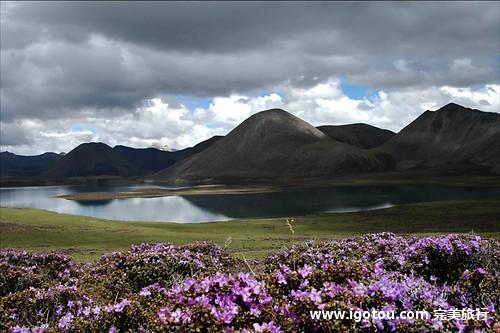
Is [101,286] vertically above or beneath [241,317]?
beneath

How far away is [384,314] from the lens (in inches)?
180

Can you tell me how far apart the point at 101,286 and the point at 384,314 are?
6917 millimetres

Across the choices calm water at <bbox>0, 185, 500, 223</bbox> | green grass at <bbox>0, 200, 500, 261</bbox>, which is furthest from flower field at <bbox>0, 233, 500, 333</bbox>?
calm water at <bbox>0, 185, 500, 223</bbox>

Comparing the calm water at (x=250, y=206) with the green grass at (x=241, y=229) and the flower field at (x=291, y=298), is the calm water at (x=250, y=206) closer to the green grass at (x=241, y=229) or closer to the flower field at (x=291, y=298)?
the green grass at (x=241, y=229)

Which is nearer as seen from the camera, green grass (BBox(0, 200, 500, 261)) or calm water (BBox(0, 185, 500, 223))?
green grass (BBox(0, 200, 500, 261))

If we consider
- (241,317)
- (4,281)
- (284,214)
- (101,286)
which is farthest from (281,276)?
(284,214)

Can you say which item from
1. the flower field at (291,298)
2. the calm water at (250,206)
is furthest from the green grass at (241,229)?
the calm water at (250,206)

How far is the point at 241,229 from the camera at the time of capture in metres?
47.2

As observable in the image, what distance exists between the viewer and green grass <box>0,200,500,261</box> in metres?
32.9

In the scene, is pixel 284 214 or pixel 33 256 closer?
pixel 33 256

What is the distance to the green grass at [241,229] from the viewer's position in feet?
108

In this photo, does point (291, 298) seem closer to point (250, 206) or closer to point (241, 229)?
point (241, 229)

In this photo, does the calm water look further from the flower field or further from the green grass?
the flower field

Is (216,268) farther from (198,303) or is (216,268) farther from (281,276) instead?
(198,303)
